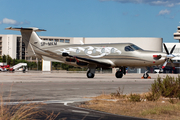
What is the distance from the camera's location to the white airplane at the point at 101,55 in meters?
32.9

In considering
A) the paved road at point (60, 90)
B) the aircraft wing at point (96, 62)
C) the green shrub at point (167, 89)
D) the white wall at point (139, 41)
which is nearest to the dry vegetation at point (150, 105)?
the green shrub at point (167, 89)

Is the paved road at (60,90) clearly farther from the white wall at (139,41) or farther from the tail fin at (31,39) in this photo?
the white wall at (139,41)

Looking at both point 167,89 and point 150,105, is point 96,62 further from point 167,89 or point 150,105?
point 150,105

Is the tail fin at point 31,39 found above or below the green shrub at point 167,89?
above

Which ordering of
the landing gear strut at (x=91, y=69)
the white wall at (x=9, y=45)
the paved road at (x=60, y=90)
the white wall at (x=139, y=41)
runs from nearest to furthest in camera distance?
the paved road at (x=60, y=90) < the landing gear strut at (x=91, y=69) < the white wall at (x=139, y=41) < the white wall at (x=9, y=45)

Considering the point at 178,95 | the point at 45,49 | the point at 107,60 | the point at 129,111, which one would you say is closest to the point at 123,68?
the point at 107,60

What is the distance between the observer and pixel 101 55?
115ft

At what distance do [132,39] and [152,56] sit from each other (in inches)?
3080

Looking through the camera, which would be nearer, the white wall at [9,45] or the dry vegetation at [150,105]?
the dry vegetation at [150,105]

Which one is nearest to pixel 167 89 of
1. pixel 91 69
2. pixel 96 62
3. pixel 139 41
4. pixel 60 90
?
pixel 60 90

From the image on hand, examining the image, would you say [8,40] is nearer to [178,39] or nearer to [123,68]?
[178,39]

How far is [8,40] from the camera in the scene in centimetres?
16688

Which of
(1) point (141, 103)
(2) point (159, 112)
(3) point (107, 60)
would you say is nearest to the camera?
(2) point (159, 112)

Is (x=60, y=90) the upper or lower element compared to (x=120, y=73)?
lower
